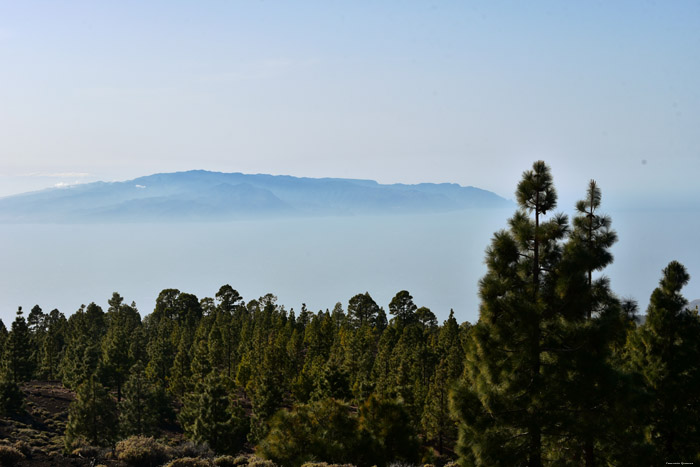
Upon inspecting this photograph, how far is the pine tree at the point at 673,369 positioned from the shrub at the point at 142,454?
68.8 ft

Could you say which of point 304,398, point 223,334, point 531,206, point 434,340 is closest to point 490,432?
point 531,206

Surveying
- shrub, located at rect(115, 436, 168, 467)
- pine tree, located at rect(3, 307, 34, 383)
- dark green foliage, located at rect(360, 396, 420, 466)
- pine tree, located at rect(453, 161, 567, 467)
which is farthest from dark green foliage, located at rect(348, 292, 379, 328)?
pine tree, located at rect(453, 161, 567, 467)

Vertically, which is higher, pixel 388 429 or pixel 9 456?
pixel 9 456

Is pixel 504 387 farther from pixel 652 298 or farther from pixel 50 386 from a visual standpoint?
pixel 50 386

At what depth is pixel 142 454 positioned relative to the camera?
25438mm

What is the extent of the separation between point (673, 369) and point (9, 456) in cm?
2664

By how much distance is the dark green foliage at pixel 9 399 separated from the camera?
48875 mm

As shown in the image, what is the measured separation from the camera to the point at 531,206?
1656 centimetres

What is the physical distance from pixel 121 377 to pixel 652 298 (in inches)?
2277

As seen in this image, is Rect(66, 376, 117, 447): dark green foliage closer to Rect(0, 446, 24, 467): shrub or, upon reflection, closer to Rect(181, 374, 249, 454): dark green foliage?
Rect(181, 374, 249, 454): dark green foliage

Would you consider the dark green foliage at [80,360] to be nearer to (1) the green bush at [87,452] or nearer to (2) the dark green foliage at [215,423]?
(2) the dark green foliage at [215,423]

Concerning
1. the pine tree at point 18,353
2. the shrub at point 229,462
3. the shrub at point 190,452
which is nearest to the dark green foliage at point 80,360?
the pine tree at point 18,353

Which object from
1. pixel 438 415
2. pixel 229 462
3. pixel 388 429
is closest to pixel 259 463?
pixel 229 462

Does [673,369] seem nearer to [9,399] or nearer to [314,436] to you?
[314,436]
